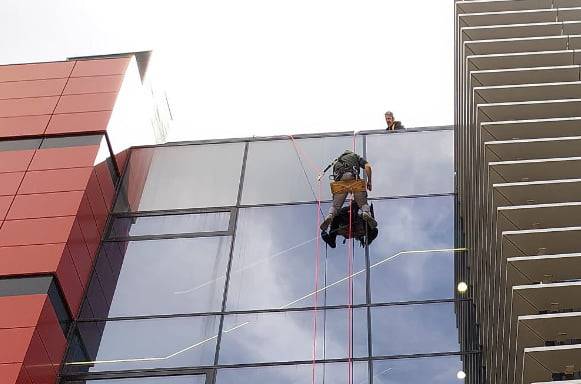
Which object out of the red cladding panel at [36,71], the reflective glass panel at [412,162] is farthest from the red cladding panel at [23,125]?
the reflective glass panel at [412,162]

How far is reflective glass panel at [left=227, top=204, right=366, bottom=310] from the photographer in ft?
46.4

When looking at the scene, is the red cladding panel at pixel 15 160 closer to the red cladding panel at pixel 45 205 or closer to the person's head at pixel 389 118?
the red cladding panel at pixel 45 205

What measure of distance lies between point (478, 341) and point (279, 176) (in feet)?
17.2

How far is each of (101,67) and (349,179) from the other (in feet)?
19.4

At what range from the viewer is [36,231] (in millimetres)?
14656

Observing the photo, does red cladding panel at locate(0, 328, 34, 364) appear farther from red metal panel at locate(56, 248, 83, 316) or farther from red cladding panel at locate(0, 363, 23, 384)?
red metal panel at locate(56, 248, 83, 316)

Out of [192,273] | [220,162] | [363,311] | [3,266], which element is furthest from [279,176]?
[3,266]

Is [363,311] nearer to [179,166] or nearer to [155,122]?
[179,166]

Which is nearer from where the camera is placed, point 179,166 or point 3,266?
point 3,266

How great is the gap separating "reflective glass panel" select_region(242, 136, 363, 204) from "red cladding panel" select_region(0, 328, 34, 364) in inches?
192

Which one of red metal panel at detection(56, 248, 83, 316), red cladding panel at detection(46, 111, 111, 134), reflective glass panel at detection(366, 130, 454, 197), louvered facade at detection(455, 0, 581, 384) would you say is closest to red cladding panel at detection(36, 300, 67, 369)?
red metal panel at detection(56, 248, 83, 316)

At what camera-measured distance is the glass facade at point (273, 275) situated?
13.1 metres

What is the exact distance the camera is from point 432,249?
14.8 meters

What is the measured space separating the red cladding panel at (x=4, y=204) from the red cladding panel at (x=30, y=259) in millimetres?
832
